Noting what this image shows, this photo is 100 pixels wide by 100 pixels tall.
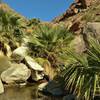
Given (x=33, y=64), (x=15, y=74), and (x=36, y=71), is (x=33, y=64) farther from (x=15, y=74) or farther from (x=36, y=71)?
(x=15, y=74)

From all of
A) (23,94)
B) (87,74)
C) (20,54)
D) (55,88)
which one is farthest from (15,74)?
(87,74)

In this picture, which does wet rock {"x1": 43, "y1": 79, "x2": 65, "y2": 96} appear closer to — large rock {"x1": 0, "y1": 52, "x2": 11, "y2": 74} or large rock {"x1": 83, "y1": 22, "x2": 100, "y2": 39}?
large rock {"x1": 83, "y1": 22, "x2": 100, "y2": 39}

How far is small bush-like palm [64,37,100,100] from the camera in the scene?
1220 cm

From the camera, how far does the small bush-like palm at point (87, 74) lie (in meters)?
12.2

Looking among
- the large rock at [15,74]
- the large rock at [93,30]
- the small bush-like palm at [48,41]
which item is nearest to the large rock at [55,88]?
the large rock at [15,74]

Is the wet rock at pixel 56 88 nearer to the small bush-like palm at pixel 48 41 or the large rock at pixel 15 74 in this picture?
the large rock at pixel 15 74

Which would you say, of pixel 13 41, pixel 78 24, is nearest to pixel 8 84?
pixel 13 41

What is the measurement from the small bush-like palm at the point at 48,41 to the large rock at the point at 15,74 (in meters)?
2.46

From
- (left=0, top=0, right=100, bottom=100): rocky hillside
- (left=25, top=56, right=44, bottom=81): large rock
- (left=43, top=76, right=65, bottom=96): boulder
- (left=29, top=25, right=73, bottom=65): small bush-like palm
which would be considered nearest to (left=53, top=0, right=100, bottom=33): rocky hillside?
(left=0, top=0, right=100, bottom=100): rocky hillside

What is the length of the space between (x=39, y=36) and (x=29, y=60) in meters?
2.02

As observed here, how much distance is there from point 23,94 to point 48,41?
18.7 ft

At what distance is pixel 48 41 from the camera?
21.7m

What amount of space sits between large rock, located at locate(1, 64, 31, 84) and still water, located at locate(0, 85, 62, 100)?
496mm

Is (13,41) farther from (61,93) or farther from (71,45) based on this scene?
(61,93)
